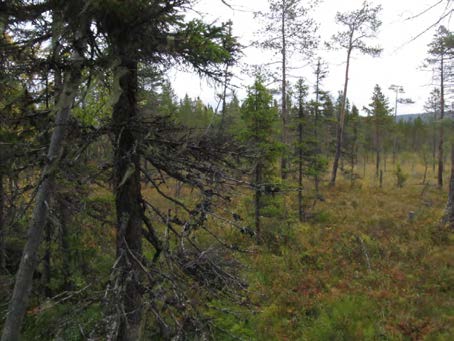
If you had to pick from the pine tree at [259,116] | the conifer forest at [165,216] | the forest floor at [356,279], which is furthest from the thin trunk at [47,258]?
the pine tree at [259,116]

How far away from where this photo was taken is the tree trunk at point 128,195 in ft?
11.6

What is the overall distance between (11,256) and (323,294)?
828 centimetres

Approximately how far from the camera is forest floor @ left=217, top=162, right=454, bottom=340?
7.02 meters

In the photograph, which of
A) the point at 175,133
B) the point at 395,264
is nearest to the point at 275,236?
the point at 395,264

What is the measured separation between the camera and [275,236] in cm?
1255

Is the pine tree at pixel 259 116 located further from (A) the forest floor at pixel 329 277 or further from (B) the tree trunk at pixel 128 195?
(B) the tree trunk at pixel 128 195

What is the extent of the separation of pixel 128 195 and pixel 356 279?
8.22 meters

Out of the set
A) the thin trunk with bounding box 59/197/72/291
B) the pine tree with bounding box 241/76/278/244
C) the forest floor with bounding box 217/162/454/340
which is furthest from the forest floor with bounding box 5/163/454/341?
the pine tree with bounding box 241/76/278/244

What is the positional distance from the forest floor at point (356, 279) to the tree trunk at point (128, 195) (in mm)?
1528

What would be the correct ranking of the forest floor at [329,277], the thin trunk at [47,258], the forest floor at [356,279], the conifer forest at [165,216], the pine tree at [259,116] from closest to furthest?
1. the conifer forest at [165,216]
2. the forest floor at [329,277]
3. the thin trunk at [47,258]
4. the forest floor at [356,279]
5. the pine tree at [259,116]

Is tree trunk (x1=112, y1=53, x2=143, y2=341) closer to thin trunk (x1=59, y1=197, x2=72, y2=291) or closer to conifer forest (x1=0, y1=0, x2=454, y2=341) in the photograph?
conifer forest (x1=0, y1=0, x2=454, y2=341)

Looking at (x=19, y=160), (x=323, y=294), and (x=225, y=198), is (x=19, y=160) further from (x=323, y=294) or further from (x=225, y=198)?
(x=323, y=294)

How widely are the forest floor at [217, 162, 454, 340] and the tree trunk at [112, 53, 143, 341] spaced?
153cm

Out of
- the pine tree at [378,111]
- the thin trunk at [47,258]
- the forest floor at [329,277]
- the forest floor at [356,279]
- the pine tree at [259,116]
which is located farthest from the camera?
the pine tree at [378,111]
